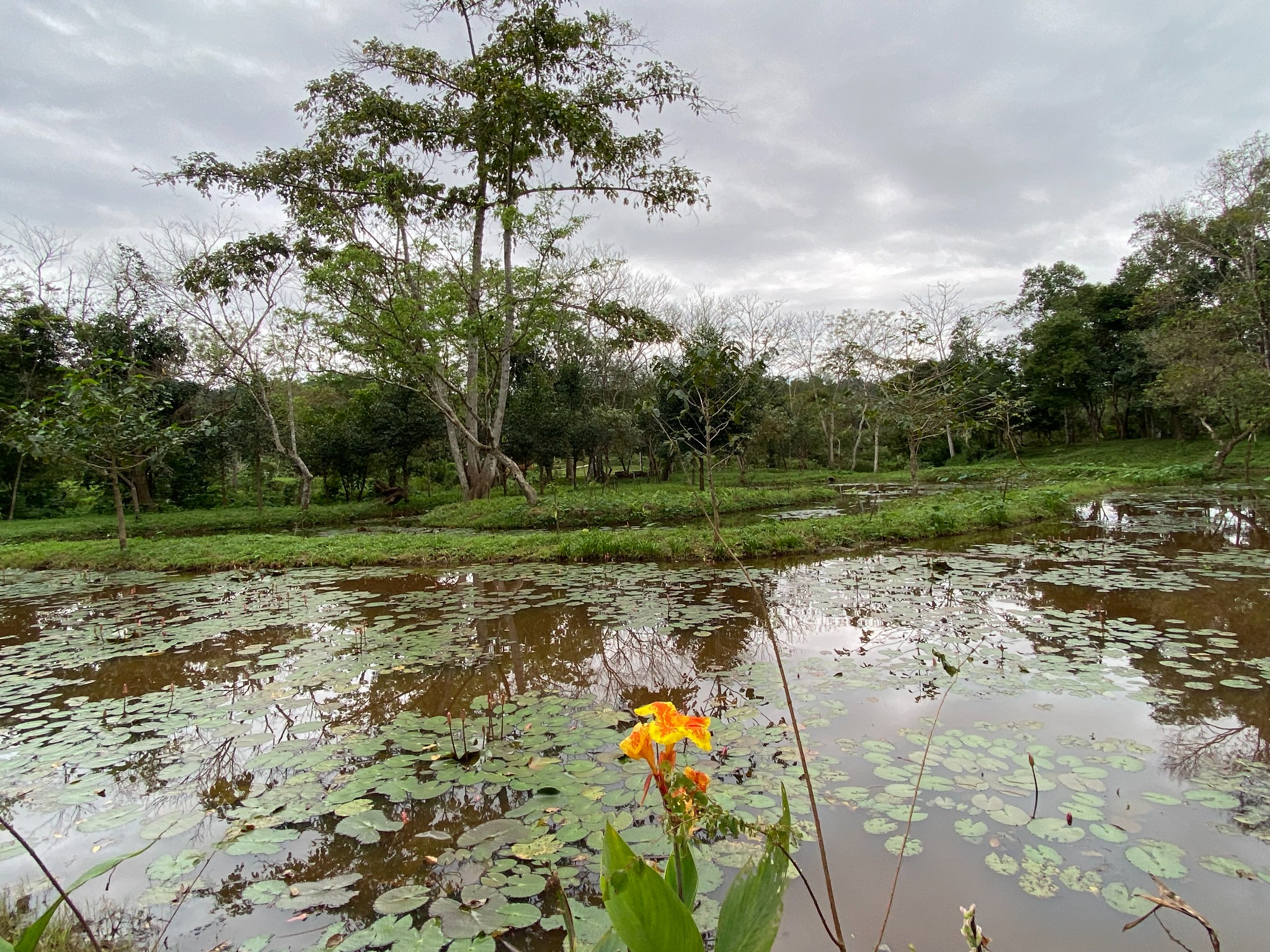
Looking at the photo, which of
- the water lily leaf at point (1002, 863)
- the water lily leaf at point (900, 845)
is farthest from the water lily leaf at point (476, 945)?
the water lily leaf at point (1002, 863)

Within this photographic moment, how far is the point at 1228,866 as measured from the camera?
6.23ft

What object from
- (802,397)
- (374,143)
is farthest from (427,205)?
(802,397)

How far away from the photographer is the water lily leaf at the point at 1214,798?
2217 millimetres

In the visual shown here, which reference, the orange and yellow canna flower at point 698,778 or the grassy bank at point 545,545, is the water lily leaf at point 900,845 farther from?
the grassy bank at point 545,545

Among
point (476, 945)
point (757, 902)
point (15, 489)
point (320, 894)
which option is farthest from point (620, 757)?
point (15, 489)

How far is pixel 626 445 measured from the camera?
23609 millimetres

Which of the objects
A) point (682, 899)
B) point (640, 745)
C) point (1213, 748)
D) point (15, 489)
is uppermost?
point (15, 489)

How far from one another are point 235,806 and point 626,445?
21.4 m

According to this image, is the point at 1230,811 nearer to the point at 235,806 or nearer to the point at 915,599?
the point at 915,599

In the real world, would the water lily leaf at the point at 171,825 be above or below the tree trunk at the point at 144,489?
below

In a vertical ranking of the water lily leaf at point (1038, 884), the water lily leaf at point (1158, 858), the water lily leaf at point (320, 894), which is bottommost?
the water lily leaf at point (1038, 884)

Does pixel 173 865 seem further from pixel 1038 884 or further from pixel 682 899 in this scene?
pixel 1038 884

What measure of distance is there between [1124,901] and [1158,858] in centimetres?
29

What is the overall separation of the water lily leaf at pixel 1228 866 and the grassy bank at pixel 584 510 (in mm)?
9670
